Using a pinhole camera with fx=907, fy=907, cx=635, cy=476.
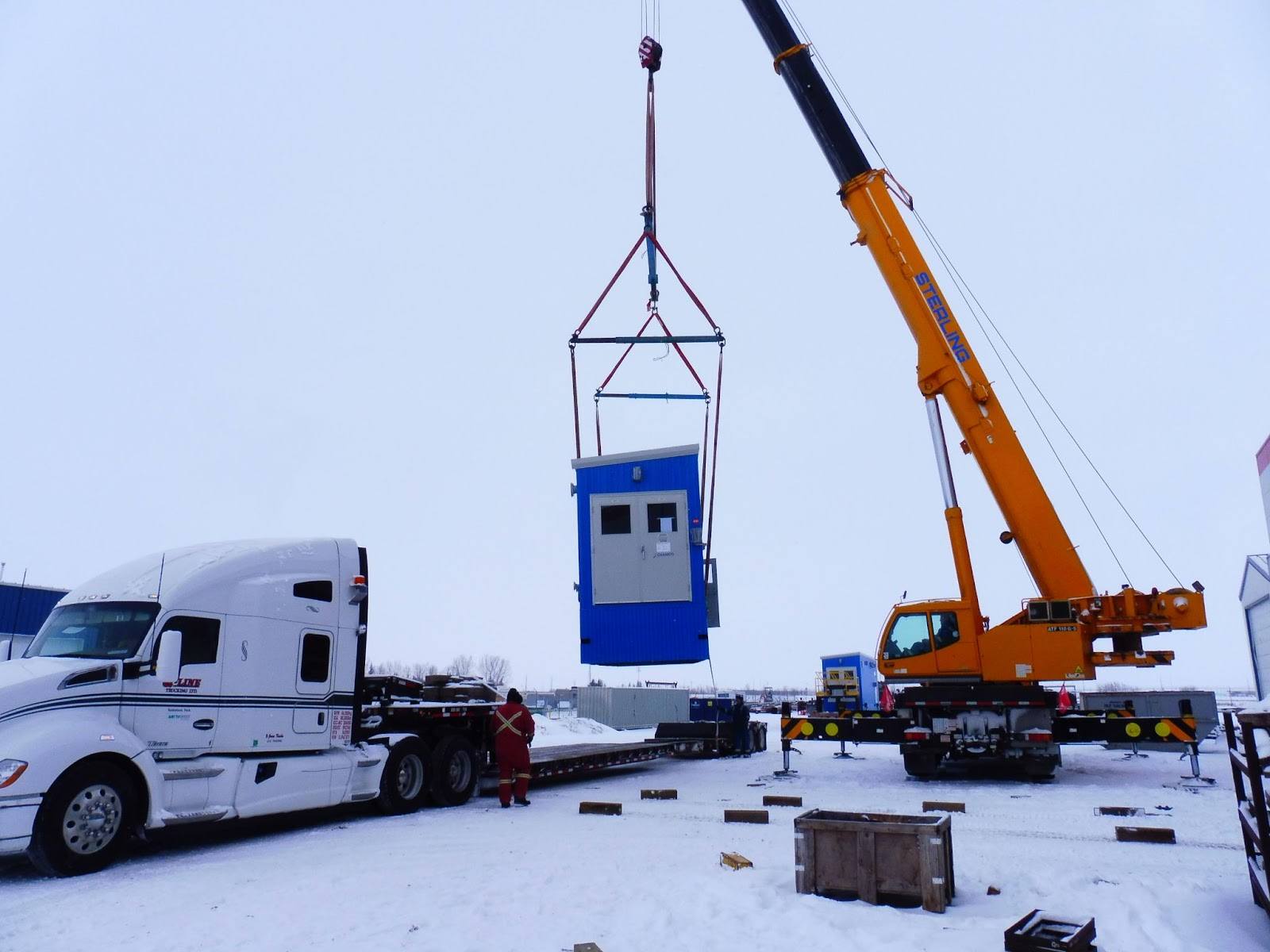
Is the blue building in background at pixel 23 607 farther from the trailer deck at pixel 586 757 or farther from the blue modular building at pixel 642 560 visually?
the blue modular building at pixel 642 560

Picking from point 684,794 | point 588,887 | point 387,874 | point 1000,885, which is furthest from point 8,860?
point 1000,885

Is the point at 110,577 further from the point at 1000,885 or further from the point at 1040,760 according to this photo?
the point at 1040,760

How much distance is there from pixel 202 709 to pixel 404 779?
3259mm

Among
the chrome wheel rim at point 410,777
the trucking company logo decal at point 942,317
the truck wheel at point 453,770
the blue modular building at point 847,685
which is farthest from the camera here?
the blue modular building at point 847,685

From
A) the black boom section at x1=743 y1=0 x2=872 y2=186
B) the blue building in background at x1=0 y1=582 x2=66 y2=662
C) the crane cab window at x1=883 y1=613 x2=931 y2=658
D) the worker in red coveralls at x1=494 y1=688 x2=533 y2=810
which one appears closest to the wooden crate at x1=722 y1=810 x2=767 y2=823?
the worker in red coveralls at x1=494 y1=688 x2=533 y2=810

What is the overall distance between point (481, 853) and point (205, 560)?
4.23m

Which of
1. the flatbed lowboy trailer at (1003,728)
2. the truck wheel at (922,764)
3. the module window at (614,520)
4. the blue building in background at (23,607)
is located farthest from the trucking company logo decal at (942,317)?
the blue building in background at (23,607)

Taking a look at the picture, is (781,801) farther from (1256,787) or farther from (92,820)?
(92,820)

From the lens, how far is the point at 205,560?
376 inches

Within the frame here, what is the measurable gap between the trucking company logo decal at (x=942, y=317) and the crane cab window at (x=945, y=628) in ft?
13.3

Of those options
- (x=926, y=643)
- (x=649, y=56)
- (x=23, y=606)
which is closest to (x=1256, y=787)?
(x=926, y=643)

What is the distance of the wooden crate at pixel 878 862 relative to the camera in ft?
19.7

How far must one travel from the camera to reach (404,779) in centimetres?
1162

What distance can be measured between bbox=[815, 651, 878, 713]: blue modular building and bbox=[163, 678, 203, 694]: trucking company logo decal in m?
12.3
